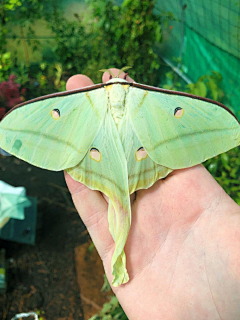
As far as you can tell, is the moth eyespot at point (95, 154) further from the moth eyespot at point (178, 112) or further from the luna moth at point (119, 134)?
the moth eyespot at point (178, 112)

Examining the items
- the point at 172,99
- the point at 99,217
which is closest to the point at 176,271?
the point at 99,217

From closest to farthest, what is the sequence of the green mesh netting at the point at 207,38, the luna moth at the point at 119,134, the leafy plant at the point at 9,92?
the luna moth at the point at 119,134, the green mesh netting at the point at 207,38, the leafy plant at the point at 9,92

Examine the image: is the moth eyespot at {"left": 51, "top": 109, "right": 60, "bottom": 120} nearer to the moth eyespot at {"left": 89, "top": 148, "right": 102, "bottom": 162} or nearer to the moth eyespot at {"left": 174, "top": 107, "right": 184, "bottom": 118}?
the moth eyespot at {"left": 89, "top": 148, "right": 102, "bottom": 162}

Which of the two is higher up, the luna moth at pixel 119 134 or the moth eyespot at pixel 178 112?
the moth eyespot at pixel 178 112

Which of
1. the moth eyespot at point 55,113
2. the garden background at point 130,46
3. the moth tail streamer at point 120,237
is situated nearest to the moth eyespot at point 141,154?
the moth tail streamer at point 120,237

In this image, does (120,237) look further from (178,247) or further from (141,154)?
(141,154)

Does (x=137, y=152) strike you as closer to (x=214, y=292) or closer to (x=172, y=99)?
(x=172, y=99)

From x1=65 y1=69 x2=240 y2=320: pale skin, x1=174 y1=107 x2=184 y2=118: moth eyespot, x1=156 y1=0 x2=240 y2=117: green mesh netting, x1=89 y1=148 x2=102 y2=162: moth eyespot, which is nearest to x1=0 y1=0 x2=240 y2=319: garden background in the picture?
x1=156 y1=0 x2=240 y2=117: green mesh netting

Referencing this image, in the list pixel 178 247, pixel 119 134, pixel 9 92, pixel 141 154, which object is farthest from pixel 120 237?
pixel 9 92

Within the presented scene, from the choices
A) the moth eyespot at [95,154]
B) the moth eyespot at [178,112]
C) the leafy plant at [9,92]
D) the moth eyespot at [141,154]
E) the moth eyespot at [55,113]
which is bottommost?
the leafy plant at [9,92]
